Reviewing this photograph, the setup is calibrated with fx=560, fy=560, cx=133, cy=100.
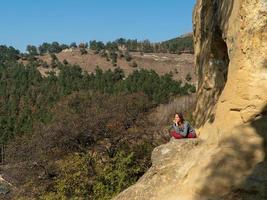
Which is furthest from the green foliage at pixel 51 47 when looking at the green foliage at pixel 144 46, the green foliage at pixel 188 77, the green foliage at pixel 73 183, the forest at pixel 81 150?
the green foliage at pixel 73 183

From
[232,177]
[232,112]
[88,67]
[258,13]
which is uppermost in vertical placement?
[258,13]

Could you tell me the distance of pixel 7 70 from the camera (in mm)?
134750

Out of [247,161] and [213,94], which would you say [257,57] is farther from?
[213,94]

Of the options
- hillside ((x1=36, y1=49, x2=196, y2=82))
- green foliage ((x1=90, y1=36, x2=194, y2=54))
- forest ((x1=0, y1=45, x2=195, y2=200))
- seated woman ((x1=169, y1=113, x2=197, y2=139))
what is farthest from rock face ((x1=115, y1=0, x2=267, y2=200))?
green foliage ((x1=90, y1=36, x2=194, y2=54))

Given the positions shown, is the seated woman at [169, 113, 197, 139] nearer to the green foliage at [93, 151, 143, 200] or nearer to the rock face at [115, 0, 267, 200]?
the rock face at [115, 0, 267, 200]

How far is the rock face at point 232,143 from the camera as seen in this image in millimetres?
8352

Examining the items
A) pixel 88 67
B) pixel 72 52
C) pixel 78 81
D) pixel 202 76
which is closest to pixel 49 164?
pixel 202 76

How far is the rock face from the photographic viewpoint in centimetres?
835

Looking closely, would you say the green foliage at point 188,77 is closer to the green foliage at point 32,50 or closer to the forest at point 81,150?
the forest at point 81,150

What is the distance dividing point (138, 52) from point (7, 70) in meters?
39.4

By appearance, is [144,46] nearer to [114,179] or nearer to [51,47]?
[51,47]

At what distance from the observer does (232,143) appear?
8789 mm

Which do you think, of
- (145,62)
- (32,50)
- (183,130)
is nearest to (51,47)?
(32,50)

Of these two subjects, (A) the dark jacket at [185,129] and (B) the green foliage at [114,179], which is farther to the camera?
(B) the green foliage at [114,179]
